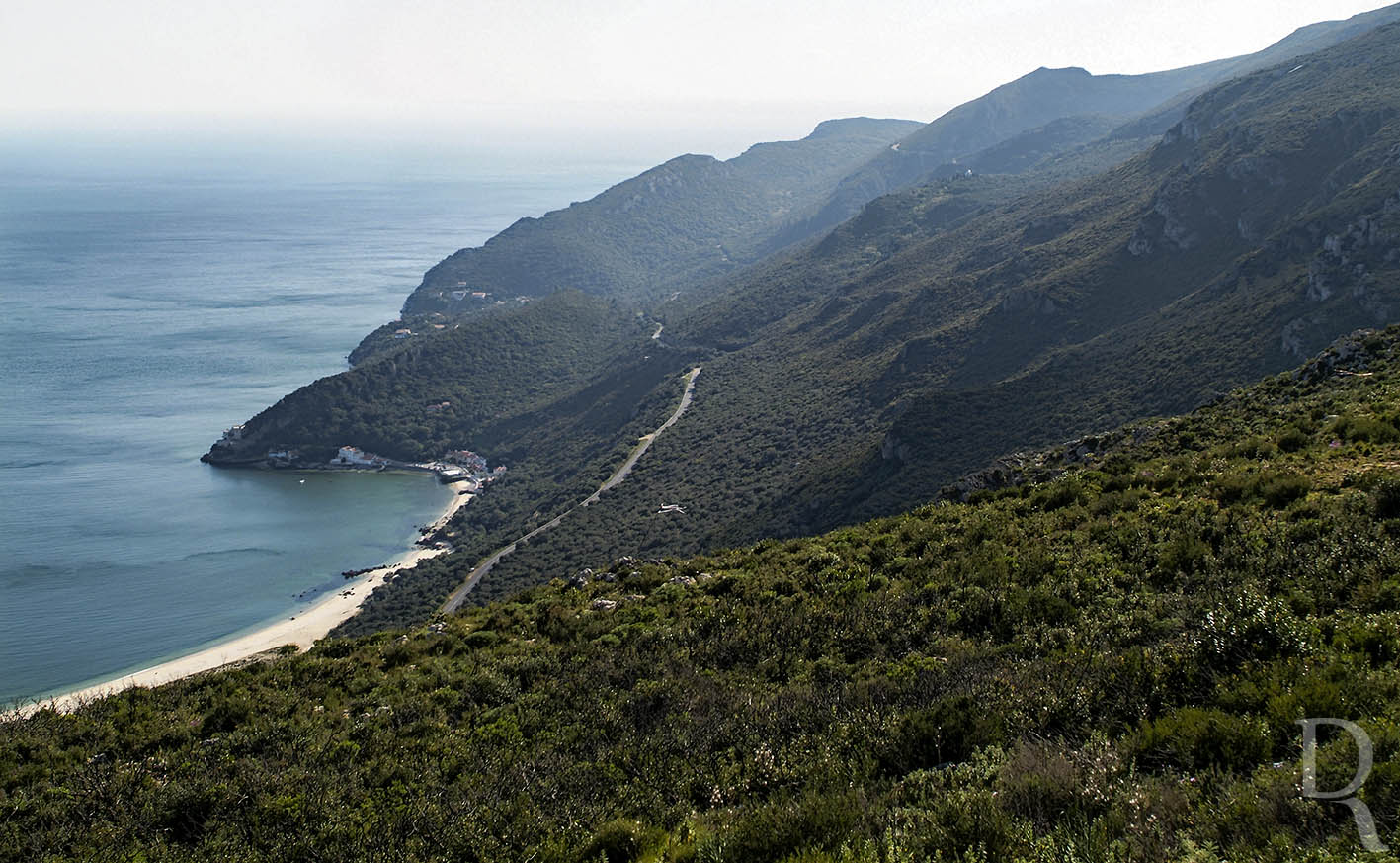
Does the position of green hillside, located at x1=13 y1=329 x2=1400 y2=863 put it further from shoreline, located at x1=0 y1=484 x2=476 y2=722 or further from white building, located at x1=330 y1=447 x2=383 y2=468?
white building, located at x1=330 y1=447 x2=383 y2=468

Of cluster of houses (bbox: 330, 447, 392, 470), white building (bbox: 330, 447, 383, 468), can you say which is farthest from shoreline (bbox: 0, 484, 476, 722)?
white building (bbox: 330, 447, 383, 468)

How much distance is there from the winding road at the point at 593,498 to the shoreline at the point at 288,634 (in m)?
7.62

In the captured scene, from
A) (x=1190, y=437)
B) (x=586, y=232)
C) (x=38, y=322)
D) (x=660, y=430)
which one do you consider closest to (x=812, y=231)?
(x=586, y=232)

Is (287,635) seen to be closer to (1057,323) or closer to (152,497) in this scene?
(152,497)

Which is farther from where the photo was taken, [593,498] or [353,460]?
[353,460]

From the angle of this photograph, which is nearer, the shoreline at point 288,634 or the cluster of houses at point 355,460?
the shoreline at point 288,634

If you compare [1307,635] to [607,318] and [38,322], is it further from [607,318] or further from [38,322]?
[38,322]

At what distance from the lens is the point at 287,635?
47656 mm

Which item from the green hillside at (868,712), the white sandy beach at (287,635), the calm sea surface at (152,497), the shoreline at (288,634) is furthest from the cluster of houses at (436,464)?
the green hillside at (868,712)

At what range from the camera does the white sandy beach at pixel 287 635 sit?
40.6 metres

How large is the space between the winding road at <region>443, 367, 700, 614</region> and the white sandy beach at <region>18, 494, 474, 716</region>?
7743 mm

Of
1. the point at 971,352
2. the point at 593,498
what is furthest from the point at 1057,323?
the point at 593,498

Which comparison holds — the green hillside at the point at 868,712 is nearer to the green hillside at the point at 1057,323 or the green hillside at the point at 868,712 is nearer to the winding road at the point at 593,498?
the green hillside at the point at 1057,323

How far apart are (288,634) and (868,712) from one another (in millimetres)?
48266
